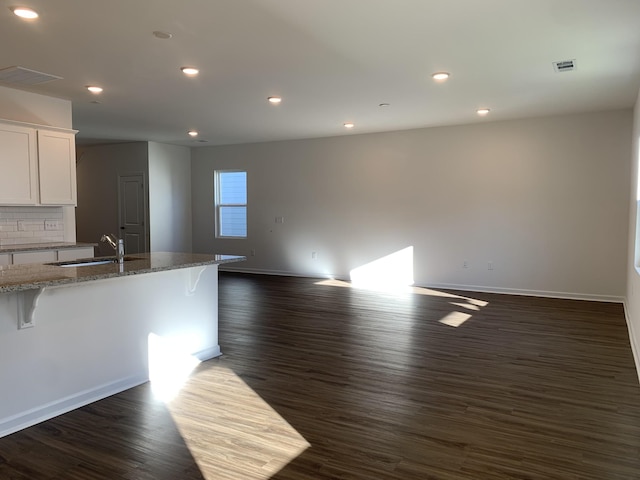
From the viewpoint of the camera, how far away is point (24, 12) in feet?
10.3

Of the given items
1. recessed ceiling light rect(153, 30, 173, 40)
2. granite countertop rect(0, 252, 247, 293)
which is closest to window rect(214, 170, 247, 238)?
granite countertop rect(0, 252, 247, 293)

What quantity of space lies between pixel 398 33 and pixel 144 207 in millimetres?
7229

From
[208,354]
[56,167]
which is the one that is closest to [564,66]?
[208,354]

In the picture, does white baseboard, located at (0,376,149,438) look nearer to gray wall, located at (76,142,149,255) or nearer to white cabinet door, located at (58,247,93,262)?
white cabinet door, located at (58,247,93,262)

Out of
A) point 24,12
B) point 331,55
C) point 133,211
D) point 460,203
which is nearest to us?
point 24,12

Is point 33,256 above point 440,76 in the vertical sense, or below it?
below

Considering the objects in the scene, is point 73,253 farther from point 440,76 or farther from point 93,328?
point 440,76

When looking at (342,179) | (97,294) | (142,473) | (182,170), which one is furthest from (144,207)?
(142,473)

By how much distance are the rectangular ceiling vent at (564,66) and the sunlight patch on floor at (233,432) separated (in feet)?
12.5

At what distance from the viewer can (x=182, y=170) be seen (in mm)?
10148

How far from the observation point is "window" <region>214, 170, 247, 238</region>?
387 inches

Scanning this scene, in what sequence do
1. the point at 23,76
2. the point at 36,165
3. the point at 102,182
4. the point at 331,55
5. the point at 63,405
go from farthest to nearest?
1. the point at 102,182
2. the point at 36,165
3. the point at 23,76
4. the point at 331,55
5. the point at 63,405

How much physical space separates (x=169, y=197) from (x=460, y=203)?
5.77 meters

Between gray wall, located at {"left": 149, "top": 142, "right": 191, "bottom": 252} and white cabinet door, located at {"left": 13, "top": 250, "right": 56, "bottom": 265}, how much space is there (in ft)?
13.7
